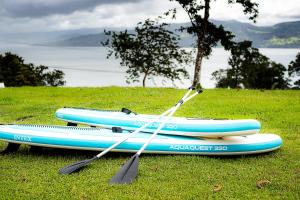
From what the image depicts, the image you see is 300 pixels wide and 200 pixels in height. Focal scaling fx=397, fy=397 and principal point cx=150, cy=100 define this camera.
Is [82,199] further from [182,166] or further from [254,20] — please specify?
[254,20]

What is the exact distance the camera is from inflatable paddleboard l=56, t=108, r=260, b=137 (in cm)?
632

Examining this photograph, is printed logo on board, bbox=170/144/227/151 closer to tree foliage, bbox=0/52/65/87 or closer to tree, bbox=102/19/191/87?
tree, bbox=102/19/191/87

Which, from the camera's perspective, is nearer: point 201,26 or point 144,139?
point 144,139

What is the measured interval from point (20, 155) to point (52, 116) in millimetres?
4398

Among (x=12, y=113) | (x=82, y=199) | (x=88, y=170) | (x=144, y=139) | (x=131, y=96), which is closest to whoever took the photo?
(x=82, y=199)

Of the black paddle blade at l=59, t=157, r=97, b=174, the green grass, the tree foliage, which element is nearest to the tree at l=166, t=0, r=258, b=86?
the green grass

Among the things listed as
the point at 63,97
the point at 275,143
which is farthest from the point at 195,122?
the point at 63,97

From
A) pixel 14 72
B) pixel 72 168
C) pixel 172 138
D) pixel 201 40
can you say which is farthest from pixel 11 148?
pixel 14 72

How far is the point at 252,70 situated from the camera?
53812 millimetres

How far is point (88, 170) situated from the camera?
18.8 feet

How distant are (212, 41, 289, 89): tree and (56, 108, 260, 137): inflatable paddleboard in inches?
1855

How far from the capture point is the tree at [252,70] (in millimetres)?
53812

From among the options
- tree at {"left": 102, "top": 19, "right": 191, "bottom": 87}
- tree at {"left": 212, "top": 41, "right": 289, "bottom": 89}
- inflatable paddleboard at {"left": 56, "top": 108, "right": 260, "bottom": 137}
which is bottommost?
tree at {"left": 212, "top": 41, "right": 289, "bottom": 89}

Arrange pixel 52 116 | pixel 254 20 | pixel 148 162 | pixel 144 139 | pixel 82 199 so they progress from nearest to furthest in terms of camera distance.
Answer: pixel 82 199, pixel 148 162, pixel 144 139, pixel 52 116, pixel 254 20
